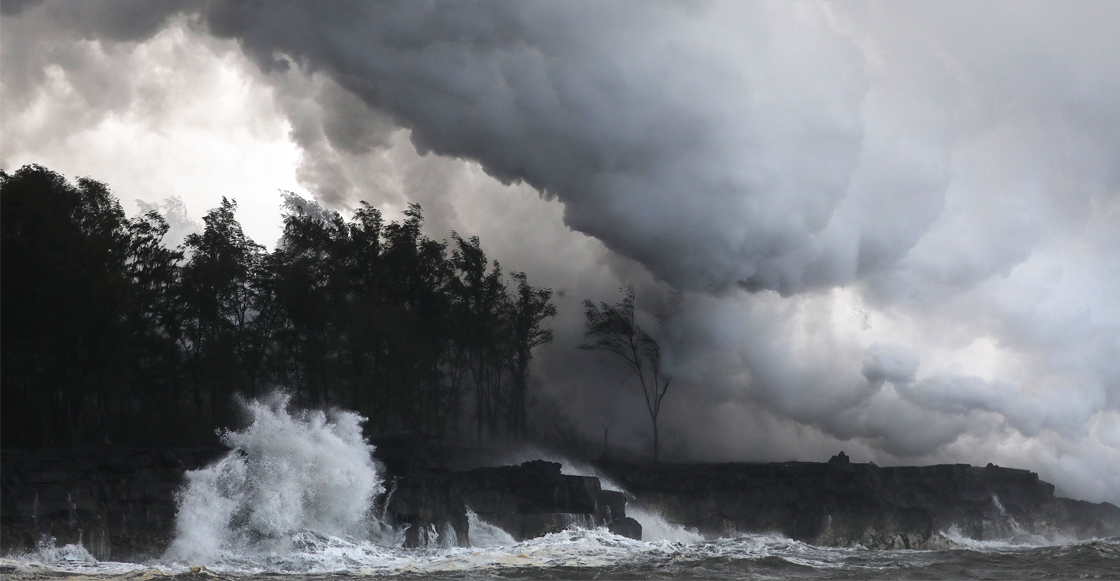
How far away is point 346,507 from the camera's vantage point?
112ft

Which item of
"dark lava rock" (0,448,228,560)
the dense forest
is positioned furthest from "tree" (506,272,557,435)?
"dark lava rock" (0,448,228,560)

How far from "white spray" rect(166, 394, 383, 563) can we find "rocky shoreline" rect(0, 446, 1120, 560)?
686mm

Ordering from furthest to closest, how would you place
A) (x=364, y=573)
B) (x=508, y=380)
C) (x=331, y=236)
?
(x=508, y=380) < (x=331, y=236) < (x=364, y=573)

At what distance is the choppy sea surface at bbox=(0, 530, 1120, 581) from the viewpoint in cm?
2755

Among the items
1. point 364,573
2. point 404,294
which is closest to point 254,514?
point 364,573

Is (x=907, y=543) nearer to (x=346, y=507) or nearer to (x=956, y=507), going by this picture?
(x=956, y=507)

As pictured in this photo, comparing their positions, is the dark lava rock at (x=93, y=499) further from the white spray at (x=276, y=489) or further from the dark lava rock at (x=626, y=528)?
the dark lava rock at (x=626, y=528)

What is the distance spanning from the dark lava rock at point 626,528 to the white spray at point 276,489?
10.9 metres

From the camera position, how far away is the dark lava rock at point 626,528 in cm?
4116

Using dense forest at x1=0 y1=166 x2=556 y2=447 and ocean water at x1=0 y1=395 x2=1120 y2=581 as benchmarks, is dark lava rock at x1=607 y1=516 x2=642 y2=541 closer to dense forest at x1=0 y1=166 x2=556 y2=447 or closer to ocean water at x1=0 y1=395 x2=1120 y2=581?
ocean water at x1=0 y1=395 x2=1120 y2=581

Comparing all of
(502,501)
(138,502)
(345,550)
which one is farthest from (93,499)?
(502,501)

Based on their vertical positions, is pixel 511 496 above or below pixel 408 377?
below

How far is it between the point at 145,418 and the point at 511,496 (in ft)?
88.4

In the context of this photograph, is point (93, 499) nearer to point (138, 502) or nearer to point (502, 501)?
point (138, 502)
